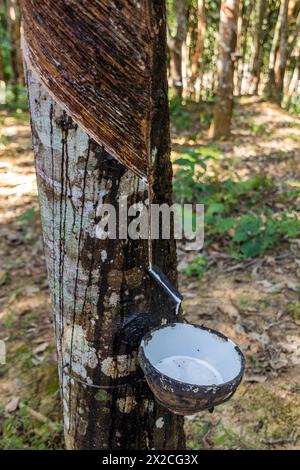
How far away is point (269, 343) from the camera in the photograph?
10.4ft

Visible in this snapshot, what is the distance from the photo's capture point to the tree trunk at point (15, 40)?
10766 mm

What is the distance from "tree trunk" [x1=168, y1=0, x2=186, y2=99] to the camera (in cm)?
892

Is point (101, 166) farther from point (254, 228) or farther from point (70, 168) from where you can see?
point (254, 228)

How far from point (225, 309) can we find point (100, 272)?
7.29 ft

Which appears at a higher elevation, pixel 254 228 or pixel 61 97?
pixel 61 97

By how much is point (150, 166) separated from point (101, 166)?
0.18m

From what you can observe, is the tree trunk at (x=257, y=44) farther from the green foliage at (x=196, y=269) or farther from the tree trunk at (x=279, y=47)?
the green foliage at (x=196, y=269)

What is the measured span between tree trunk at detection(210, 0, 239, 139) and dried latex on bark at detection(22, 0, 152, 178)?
20.4 feet

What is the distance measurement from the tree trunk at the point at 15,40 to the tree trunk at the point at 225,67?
5813mm

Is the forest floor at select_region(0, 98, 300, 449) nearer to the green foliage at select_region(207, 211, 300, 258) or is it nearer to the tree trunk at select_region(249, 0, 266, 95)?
the green foliage at select_region(207, 211, 300, 258)

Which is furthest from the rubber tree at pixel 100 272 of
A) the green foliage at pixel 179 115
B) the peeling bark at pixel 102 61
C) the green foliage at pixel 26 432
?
the green foliage at pixel 179 115

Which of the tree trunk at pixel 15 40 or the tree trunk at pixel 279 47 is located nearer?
the tree trunk at pixel 279 47

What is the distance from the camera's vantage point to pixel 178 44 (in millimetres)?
9477
